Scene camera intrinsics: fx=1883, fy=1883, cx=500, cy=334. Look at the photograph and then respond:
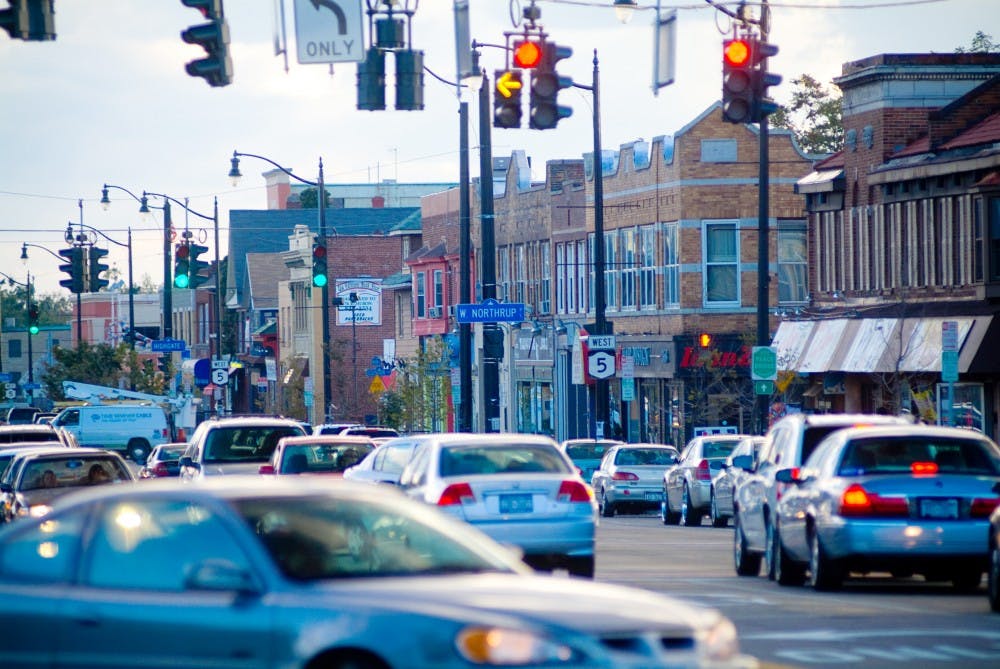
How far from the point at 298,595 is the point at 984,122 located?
3372cm

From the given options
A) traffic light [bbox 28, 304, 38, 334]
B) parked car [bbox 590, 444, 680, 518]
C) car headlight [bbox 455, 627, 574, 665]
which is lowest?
parked car [bbox 590, 444, 680, 518]

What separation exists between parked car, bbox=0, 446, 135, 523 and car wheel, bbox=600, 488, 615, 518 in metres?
14.2

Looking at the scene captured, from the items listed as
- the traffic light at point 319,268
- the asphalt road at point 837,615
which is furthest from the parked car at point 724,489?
the traffic light at point 319,268

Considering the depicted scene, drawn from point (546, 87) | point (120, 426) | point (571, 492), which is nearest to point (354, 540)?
point (571, 492)

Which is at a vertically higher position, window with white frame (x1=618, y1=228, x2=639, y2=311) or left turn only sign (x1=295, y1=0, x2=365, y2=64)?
left turn only sign (x1=295, y1=0, x2=365, y2=64)

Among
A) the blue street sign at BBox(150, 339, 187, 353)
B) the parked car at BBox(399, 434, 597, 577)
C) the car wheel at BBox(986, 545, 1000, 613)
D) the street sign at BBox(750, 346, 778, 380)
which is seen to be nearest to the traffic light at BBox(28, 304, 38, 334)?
the blue street sign at BBox(150, 339, 187, 353)

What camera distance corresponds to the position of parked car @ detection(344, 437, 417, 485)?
23.6 m

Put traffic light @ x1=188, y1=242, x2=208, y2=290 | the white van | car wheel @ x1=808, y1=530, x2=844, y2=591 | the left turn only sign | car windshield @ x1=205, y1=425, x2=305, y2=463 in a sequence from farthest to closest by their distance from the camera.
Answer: the white van
traffic light @ x1=188, y1=242, x2=208, y2=290
car windshield @ x1=205, y1=425, x2=305, y2=463
the left turn only sign
car wheel @ x1=808, y1=530, x2=844, y2=591

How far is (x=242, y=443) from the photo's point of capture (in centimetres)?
2805

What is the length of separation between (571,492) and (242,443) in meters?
10.9

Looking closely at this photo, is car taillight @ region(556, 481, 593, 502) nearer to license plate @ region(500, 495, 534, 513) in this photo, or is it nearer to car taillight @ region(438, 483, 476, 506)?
license plate @ region(500, 495, 534, 513)

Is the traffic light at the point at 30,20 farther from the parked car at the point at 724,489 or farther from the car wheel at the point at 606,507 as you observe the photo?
the car wheel at the point at 606,507

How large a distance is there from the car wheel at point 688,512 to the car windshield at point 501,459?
45.9ft

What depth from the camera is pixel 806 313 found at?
45750 mm
